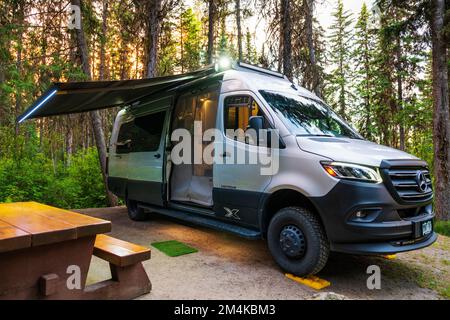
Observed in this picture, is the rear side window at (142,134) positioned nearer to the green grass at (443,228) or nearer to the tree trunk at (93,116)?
the tree trunk at (93,116)

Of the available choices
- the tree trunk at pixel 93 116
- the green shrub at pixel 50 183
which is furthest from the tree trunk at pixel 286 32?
the green shrub at pixel 50 183

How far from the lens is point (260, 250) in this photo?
4.64 metres

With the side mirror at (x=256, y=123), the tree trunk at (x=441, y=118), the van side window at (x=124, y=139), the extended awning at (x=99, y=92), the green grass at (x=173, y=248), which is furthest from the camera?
the tree trunk at (x=441, y=118)

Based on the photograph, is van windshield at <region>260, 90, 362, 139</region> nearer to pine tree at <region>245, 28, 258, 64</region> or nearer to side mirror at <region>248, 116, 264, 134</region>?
side mirror at <region>248, 116, 264, 134</region>

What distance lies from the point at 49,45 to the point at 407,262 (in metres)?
11.0

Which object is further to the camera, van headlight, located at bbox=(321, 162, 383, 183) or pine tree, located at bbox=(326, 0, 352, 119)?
pine tree, located at bbox=(326, 0, 352, 119)

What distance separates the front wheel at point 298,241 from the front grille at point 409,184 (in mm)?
888

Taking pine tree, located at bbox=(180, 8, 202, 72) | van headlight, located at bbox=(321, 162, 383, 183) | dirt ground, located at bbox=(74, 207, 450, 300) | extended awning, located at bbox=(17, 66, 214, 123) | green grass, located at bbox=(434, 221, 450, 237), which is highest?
pine tree, located at bbox=(180, 8, 202, 72)

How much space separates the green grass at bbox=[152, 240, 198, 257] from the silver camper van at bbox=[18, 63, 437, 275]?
452 mm

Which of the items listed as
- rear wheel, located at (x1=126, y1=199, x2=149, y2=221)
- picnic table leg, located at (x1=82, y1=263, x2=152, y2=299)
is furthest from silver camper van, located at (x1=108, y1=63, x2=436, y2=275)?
picnic table leg, located at (x1=82, y1=263, x2=152, y2=299)

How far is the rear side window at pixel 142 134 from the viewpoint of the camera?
6.10m

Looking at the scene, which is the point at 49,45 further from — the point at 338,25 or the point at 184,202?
the point at 338,25

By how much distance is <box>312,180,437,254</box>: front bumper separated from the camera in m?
3.06
